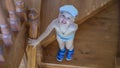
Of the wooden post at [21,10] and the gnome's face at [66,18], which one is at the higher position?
the wooden post at [21,10]

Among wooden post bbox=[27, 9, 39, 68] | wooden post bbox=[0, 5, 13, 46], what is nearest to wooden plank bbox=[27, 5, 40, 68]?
wooden post bbox=[27, 9, 39, 68]

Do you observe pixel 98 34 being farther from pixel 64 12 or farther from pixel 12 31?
pixel 12 31

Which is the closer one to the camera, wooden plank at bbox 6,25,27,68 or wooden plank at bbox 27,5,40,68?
wooden plank at bbox 6,25,27,68

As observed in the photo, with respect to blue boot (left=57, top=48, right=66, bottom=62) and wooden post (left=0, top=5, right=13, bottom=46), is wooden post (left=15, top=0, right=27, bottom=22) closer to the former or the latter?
wooden post (left=0, top=5, right=13, bottom=46)

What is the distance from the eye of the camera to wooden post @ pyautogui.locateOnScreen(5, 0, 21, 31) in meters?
1.86

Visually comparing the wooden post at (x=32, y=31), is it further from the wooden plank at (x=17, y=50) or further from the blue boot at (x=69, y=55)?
the blue boot at (x=69, y=55)

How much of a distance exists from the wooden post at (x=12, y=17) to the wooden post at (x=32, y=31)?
0.75 ft

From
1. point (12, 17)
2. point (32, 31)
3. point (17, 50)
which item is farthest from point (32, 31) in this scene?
point (12, 17)

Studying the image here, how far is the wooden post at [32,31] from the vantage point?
2.20m

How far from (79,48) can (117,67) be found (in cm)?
43

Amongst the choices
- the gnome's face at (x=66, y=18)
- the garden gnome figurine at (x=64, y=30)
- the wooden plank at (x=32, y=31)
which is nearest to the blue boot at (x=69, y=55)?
the garden gnome figurine at (x=64, y=30)

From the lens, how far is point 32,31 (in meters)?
2.28

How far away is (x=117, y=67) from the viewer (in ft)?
7.86

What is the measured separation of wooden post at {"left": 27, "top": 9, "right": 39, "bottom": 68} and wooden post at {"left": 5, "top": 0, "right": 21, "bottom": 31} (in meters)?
0.23
